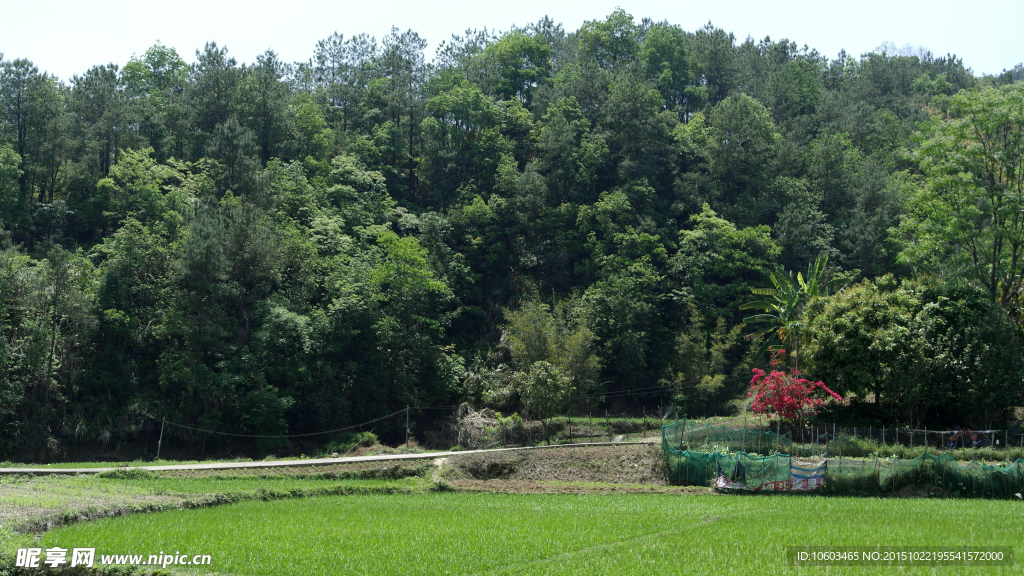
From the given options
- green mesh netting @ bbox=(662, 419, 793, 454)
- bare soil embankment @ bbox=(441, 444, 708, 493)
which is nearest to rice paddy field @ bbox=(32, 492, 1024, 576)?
bare soil embankment @ bbox=(441, 444, 708, 493)

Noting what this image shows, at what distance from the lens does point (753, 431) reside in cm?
3244

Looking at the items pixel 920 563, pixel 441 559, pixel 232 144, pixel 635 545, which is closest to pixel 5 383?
pixel 232 144

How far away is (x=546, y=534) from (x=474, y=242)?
139 feet

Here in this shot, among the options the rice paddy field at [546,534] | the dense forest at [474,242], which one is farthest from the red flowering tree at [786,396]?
the rice paddy field at [546,534]

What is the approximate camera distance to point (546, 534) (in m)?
19.7

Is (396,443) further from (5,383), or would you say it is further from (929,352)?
(929,352)

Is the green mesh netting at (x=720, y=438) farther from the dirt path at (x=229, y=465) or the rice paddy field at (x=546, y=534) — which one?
the rice paddy field at (x=546, y=534)

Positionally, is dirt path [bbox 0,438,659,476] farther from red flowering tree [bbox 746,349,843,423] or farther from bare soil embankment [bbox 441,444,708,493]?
red flowering tree [bbox 746,349,843,423]

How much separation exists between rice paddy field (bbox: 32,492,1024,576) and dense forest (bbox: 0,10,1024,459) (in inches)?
643

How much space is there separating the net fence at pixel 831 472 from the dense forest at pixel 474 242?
893 cm

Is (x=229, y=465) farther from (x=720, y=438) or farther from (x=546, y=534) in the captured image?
(x=720, y=438)

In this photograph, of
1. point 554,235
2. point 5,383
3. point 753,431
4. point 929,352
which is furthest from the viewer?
point 554,235

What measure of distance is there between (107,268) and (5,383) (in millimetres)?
8691

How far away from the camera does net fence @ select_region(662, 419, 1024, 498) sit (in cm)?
2559
